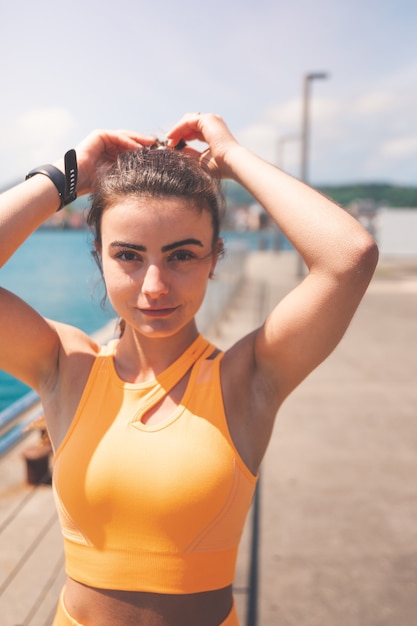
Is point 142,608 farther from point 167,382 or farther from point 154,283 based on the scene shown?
point 154,283

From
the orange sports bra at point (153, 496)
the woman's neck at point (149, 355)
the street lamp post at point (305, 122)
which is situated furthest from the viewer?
the street lamp post at point (305, 122)

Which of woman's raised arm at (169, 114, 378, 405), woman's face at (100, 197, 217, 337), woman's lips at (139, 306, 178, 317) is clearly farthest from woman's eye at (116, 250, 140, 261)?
woman's raised arm at (169, 114, 378, 405)

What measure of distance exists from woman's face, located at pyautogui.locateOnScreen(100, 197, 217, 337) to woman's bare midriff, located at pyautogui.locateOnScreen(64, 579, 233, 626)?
591mm

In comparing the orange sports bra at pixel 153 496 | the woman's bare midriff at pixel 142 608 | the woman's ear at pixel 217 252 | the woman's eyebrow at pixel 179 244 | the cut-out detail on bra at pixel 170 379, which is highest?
the woman's eyebrow at pixel 179 244

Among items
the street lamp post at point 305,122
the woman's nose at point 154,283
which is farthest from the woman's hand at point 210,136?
the street lamp post at point 305,122

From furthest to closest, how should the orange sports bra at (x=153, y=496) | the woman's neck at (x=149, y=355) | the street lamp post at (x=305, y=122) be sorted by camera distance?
the street lamp post at (x=305, y=122) → the woman's neck at (x=149, y=355) → the orange sports bra at (x=153, y=496)

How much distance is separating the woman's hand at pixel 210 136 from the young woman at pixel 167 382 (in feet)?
0.11

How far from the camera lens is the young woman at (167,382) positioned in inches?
48.4

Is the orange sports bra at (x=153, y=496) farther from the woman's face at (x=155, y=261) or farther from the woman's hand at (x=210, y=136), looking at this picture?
the woman's hand at (x=210, y=136)

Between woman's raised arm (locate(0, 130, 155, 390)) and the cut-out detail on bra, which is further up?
woman's raised arm (locate(0, 130, 155, 390))

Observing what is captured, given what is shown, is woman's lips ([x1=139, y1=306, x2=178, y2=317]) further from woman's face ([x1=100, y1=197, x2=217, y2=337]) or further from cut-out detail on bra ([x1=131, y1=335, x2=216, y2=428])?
cut-out detail on bra ([x1=131, y1=335, x2=216, y2=428])

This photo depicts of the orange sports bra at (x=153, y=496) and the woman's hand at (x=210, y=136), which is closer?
the orange sports bra at (x=153, y=496)

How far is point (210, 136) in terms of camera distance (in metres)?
1.49

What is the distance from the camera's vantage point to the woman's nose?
123 centimetres
